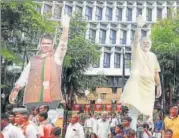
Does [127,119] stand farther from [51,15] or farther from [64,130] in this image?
[51,15]

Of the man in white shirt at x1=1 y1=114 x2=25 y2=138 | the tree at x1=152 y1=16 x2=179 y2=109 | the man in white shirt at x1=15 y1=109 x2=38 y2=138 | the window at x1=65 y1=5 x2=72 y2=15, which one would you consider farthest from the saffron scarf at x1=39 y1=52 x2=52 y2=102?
the tree at x1=152 y1=16 x2=179 y2=109

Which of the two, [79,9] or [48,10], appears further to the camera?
[48,10]

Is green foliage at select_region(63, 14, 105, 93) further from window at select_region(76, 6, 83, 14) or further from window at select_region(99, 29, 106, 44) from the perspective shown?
window at select_region(99, 29, 106, 44)

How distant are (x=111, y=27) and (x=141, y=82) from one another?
1572mm

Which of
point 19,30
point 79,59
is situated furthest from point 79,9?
point 19,30

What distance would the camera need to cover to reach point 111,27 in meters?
8.57

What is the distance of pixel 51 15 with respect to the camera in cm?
888

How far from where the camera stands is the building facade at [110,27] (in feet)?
26.9

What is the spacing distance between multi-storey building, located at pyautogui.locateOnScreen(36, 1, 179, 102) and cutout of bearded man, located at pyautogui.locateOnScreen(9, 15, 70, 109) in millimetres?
832

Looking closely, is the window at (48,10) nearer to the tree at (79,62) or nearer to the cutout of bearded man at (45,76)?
the tree at (79,62)

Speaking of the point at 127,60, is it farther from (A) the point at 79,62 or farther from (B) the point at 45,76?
(B) the point at 45,76

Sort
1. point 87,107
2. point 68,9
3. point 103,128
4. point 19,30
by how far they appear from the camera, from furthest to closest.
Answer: point 19,30 → point 68,9 → point 87,107 → point 103,128

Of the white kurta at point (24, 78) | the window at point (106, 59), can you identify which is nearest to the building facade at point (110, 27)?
the window at point (106, 59)

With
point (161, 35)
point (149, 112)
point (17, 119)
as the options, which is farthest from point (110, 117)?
point (161, 35)
